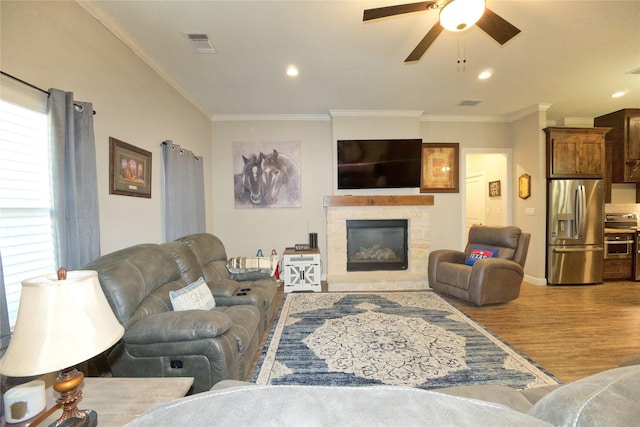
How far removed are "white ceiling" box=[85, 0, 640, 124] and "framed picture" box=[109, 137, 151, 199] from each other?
1.01 m

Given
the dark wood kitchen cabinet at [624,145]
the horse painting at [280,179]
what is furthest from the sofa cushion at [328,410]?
the dark wood kitchen cabinet at [624,145]

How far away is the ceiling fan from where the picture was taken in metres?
1.65

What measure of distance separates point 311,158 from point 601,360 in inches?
169

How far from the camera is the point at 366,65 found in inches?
122

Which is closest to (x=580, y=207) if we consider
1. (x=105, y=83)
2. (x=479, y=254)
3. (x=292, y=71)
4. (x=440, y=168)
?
(x=479, y=254)

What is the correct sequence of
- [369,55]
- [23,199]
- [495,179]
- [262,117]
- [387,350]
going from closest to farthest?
[23,199] → [387,350] → [369,55] → [262,117] → [495,179]

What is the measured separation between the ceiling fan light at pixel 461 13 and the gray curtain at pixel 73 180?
255 centimetres

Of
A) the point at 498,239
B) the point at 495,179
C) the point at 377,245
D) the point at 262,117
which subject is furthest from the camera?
the point at 495,179

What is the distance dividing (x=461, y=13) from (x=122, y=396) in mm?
2755

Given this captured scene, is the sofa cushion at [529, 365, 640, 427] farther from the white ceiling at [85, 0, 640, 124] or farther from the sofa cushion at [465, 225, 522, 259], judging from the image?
the sofa cushion at [465, 225, 522, 259]

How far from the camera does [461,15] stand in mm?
1699

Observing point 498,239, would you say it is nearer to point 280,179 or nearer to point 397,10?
point 397,10


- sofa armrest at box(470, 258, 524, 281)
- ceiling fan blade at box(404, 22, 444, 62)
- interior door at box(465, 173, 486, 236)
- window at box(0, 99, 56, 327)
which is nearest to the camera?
window at box(0, 99, 56, 327)

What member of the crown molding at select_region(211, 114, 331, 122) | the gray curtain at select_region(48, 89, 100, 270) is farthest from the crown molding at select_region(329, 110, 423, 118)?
the gray curtain at select_region(48, 89, 100, 270)
